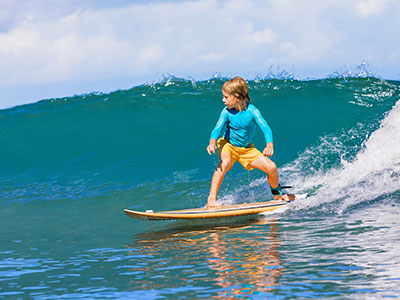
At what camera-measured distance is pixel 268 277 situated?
141 inches

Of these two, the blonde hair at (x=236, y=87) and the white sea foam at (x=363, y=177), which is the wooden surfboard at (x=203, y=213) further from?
the blonde hair at (x=236, y=87)

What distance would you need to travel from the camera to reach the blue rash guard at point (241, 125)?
6.26 metres

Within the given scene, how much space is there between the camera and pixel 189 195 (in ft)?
27.4

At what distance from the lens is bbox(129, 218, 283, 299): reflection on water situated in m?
3.53

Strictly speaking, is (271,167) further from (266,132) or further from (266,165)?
(266,132)

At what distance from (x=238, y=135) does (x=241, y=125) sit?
133mm

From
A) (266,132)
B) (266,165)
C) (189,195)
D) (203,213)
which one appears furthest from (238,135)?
(189,195)

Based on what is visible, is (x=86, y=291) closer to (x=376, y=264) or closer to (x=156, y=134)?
(x=376, y=264)

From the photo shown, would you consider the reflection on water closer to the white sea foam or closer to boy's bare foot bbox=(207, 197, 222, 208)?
boy's bare foot bbox=(207, 197, 222, 208)

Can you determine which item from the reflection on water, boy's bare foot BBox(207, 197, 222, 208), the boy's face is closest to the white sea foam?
boy's bare foot BBox(207, 197, 222, 208)

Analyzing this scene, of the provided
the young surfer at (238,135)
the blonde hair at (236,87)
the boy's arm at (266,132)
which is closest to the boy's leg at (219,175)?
the young surfer at (238,135)

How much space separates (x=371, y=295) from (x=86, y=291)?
5.80 feet

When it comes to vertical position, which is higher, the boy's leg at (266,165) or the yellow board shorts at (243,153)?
the yellow board shorts at (243,153)

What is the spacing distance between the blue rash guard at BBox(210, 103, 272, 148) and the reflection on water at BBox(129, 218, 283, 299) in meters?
1.04
